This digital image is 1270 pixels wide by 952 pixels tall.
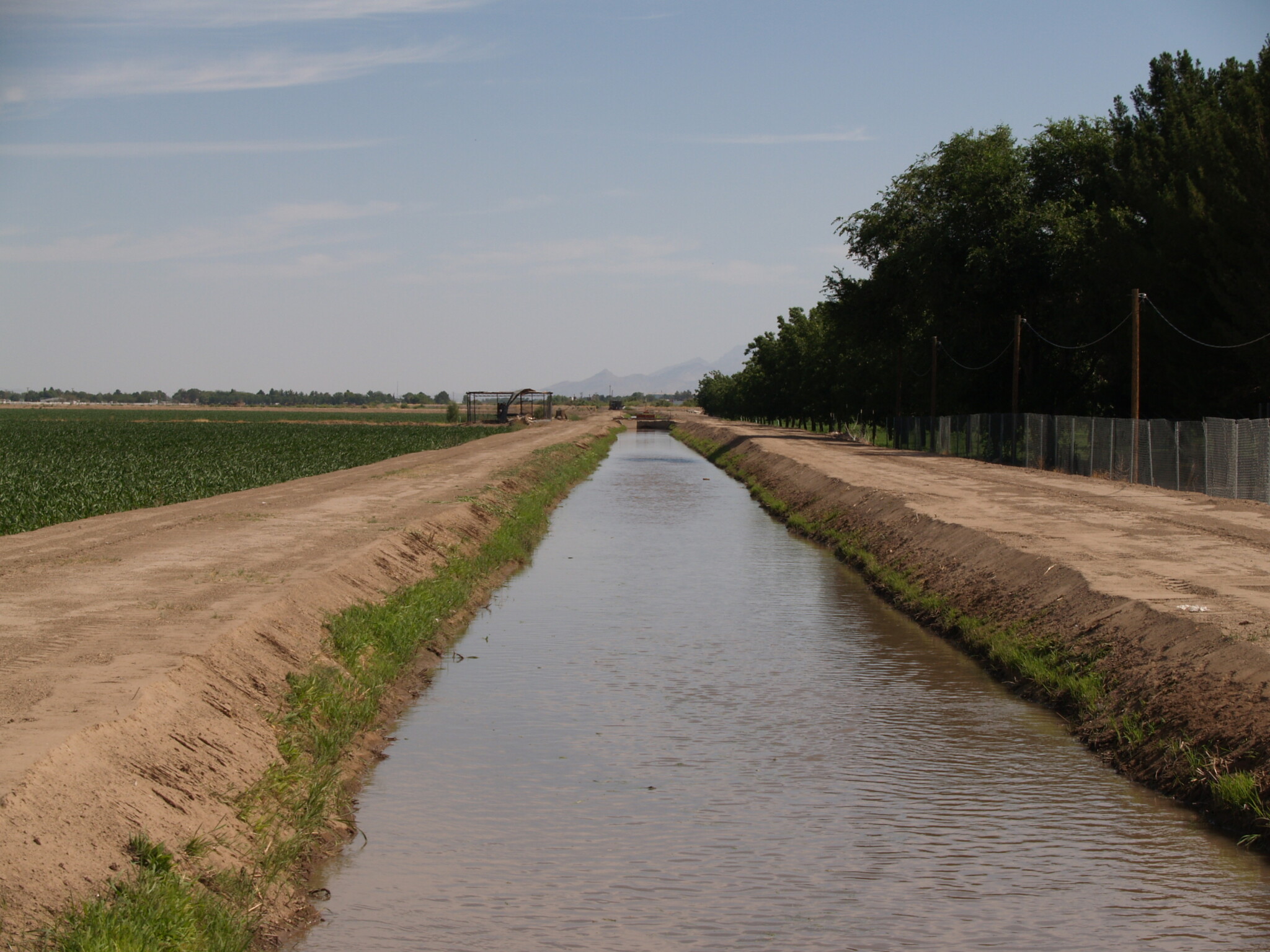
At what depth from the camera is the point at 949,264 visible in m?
56.7

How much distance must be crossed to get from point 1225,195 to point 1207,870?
3102 cm

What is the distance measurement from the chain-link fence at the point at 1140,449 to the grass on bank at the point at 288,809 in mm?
18551

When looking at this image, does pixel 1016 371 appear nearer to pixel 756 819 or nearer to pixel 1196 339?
pixel 1196 339

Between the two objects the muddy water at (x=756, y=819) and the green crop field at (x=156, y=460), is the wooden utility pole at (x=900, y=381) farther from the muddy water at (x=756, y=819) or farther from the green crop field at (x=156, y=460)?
the muddy water at (x=756, y=819)

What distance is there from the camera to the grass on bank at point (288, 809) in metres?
6.00

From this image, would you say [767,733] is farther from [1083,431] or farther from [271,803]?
[1083,431]

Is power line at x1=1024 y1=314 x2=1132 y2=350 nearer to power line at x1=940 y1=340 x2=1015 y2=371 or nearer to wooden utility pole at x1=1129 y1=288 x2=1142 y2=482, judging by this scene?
power line at x1=940 y1=340 x2=1015 y2=371

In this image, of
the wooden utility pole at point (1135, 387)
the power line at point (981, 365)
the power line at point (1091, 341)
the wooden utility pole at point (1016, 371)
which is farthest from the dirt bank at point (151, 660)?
the power line at point (981, 365)

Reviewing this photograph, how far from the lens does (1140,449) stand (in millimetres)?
33438

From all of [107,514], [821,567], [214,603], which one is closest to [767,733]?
[214,603]

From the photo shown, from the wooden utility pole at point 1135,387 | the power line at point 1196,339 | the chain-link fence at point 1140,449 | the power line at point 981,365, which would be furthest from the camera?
the power line at point 981,365

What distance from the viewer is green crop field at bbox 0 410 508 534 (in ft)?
94.8

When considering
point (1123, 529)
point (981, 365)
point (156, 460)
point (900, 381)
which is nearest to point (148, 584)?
point (1123, 529)

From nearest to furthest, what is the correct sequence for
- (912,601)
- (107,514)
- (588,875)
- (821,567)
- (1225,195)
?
(588,875)
(912,601)
(821,567)
(107,514)
(1225,195)
